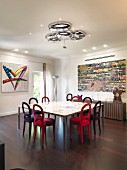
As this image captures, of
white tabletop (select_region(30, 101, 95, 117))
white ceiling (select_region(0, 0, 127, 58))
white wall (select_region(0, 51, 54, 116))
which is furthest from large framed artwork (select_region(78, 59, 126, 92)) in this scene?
white tabletop (select_region(30, 101, 95, 117))

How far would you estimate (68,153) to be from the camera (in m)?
2.74

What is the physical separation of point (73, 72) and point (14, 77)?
9.33 feet

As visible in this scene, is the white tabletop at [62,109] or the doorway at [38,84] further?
the doorway at [38,84]

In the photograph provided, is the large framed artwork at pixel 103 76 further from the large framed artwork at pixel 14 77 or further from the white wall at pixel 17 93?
the large framed artwork at pixel 14 77

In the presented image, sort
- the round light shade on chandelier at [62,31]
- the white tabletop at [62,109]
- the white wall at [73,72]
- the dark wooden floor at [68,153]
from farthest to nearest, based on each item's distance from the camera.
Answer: the white wall at [73,72]
the round light shade on chandelier at [62,31]
the white tabletop at [62,109]
the dark wooden floor at [68,153]

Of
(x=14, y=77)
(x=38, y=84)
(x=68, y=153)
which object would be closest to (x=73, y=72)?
(x=38, y=84)

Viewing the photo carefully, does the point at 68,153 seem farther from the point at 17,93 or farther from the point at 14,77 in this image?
the point at 14,77

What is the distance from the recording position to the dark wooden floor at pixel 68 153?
2.32 m

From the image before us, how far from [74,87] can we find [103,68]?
5.98ft

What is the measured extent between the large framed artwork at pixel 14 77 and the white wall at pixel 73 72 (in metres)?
1.95

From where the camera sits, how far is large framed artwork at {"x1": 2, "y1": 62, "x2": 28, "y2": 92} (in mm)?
5973

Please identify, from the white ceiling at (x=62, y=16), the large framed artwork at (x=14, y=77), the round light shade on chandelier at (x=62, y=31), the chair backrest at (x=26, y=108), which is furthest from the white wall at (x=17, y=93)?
the round light shade on chandelier at (x=62, y=31)

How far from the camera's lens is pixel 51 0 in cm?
241

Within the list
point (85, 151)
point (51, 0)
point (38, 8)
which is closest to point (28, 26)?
point (38, 8)
